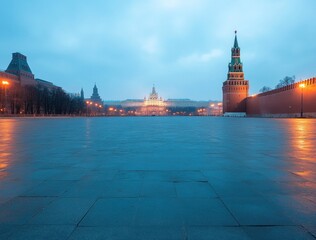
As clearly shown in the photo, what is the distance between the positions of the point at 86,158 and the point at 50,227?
3.93 metres

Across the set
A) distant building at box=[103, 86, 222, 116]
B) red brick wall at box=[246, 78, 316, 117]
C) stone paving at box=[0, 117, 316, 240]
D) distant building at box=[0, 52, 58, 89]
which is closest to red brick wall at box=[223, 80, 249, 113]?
red brick wall at box=[246, 78, 316, 117]

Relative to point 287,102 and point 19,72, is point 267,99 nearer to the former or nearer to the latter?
point 287,102

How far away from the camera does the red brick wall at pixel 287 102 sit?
152ft

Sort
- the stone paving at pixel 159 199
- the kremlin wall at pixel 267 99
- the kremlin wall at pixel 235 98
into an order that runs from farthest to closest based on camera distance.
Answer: the kremlin wall at pixel 235 98
the kremlin wall at pixel 267 99
the stone paving at pixel 159 199

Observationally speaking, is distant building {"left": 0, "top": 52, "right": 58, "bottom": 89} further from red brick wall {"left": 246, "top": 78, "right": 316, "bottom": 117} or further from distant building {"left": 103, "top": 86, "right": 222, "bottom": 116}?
red brick wall {"left": 246, "top": 78, "right": 316, "bottom": 117}

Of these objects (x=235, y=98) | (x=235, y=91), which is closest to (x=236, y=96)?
(x=235, y=98)

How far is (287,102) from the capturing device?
54312mm

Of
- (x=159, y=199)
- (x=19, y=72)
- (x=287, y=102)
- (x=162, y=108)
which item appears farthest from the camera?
(x=162, y=108)

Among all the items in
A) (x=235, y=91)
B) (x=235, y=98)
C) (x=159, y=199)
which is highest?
(x=235, y=91)

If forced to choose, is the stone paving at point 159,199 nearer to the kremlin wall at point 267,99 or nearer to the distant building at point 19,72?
the kremlin wall at point 267,99

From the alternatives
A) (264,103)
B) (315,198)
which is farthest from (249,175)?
(264,103)

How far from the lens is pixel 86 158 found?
21.7 ft

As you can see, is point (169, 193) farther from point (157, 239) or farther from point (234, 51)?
point (234, 51)

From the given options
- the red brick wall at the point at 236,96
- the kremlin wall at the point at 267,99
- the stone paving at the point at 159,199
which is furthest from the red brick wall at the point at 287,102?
the stone paving at the point at 159,199
